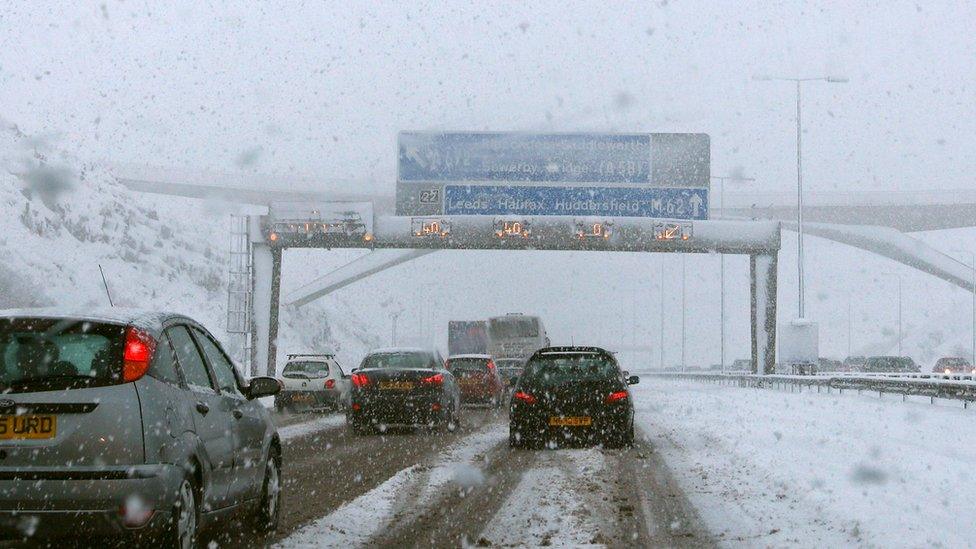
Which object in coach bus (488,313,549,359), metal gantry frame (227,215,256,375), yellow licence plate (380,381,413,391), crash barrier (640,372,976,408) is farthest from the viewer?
coach bus (488,313,549,359)

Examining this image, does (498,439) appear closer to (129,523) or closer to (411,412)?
Answer: (411,412)

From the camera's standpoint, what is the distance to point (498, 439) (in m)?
17.2

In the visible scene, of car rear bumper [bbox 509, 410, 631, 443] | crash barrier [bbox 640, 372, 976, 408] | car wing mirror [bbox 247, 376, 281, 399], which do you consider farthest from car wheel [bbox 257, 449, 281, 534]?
crash barrier [bbox 640, 372, 976, 408]

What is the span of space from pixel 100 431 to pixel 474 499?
15.3ft

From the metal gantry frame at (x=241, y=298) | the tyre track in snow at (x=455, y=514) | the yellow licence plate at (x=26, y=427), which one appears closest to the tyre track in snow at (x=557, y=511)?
the tyre track in snow at (x=455, y=514)

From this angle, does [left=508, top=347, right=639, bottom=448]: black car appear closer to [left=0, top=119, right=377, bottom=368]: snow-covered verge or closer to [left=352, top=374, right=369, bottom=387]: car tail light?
[left=352, top=374, right=369, bottom=387]: car tail light

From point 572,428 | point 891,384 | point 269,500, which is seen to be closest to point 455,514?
point 269,500

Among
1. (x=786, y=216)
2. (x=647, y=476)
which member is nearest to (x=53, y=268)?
(x=786, y=216)

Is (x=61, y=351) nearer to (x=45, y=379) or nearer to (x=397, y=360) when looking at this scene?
(x=45, y=379)

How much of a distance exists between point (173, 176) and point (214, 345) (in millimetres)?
90188

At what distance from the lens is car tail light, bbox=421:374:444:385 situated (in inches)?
720

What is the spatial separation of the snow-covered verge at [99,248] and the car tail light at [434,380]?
45.6 metres

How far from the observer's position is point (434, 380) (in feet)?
60.2

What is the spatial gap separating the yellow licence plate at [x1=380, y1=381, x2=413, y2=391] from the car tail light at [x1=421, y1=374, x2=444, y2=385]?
0.75 ft
